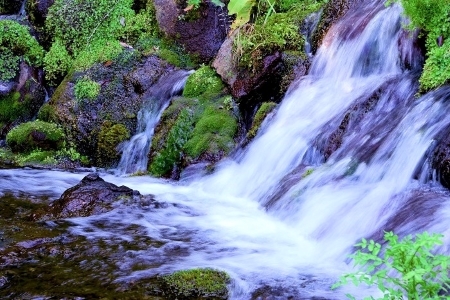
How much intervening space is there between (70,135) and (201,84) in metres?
2.83

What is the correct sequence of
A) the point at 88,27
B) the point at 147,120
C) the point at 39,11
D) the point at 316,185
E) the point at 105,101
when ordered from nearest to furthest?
the point at 316,185, the point at 147,120, the point at 105,101, the point at 88,27, the point at 39,11

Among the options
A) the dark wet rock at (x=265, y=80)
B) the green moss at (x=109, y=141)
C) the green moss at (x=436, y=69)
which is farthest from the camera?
the green moss at (x=109, y=141)

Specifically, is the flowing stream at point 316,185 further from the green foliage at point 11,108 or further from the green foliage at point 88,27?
the green foliage at point 88,27

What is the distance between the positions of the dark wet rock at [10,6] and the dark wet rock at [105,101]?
460 centimetres

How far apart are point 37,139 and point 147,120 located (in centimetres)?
213

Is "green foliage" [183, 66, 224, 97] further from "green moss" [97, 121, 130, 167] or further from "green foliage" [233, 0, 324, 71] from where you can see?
"green moss" [97, 121, 130, 167]

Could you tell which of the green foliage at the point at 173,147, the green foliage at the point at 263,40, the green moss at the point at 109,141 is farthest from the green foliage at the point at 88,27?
the green foliage at the point at 173,147

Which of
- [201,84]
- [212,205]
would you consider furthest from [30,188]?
[201,84]

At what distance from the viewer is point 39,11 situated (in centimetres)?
1241

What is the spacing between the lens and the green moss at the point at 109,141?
377 inches

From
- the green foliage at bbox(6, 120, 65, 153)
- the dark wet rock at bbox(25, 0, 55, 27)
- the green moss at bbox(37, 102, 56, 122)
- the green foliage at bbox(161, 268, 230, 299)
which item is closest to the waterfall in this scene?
the green foliage at bbox(6, 120, 65, 153)

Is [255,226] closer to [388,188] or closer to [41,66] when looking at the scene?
[388,188]

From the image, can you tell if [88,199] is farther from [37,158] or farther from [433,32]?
[433,32]

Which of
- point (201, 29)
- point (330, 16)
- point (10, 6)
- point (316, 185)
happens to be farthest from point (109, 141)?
point (10, 6)
